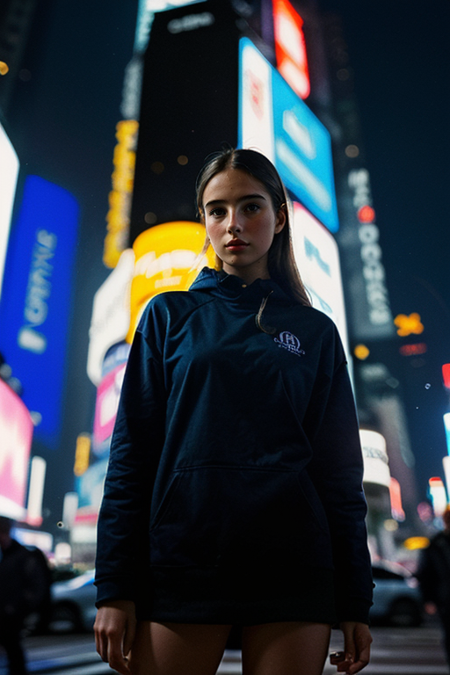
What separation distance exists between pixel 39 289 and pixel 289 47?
27.7 m

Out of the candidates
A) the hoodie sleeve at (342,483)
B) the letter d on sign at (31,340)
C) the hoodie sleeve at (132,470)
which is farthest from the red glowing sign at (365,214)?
the hoodie sleeve at (132,470)

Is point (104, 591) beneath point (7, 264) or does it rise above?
beneath

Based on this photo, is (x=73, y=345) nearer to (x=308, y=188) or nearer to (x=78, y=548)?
(x=78, y=548)

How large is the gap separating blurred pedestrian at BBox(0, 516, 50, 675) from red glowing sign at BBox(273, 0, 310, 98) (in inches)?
378

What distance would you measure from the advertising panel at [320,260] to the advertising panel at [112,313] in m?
6.82

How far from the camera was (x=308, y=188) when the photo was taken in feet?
24.4

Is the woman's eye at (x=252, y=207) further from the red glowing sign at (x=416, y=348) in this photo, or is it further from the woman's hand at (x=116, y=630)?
the red glowing sign at (x=416, y=348)

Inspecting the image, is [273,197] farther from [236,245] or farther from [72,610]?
[72,610]

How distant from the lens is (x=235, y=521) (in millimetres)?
1102

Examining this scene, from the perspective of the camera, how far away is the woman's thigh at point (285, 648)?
1.09 metres

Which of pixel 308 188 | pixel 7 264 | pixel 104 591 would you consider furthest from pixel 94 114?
pixel 7 264

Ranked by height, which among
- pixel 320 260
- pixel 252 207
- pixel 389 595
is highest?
pixel 320 260

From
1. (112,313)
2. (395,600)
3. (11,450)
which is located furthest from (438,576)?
(11,450)

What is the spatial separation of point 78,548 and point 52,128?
27.1 metres
